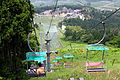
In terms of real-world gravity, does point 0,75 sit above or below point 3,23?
below

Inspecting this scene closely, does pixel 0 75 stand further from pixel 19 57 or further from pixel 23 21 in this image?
pixel 23 21

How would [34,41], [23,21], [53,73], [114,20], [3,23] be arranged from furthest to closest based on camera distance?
1. [114,20]
2. [34,41]
3. [53,73]
4. [23,21]
5. [3,23]

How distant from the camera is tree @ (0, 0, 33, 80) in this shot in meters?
7.32

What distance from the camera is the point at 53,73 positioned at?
405 inches

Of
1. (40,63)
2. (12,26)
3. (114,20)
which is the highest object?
(12,26)

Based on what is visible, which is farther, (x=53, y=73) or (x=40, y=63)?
(x=40, y=63)

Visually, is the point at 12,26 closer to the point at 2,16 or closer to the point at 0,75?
the point at 2,16

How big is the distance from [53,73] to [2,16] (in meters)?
4.56

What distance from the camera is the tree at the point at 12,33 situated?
732cm

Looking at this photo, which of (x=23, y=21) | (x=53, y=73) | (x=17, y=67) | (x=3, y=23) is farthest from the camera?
(x=53, y=73)

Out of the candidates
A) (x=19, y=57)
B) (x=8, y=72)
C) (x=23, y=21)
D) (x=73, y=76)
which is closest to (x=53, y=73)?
(x=73, y=76)

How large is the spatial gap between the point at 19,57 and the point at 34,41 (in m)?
2.26

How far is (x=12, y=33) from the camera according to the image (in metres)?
7.32

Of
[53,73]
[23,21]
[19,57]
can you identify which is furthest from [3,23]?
[53,73]
